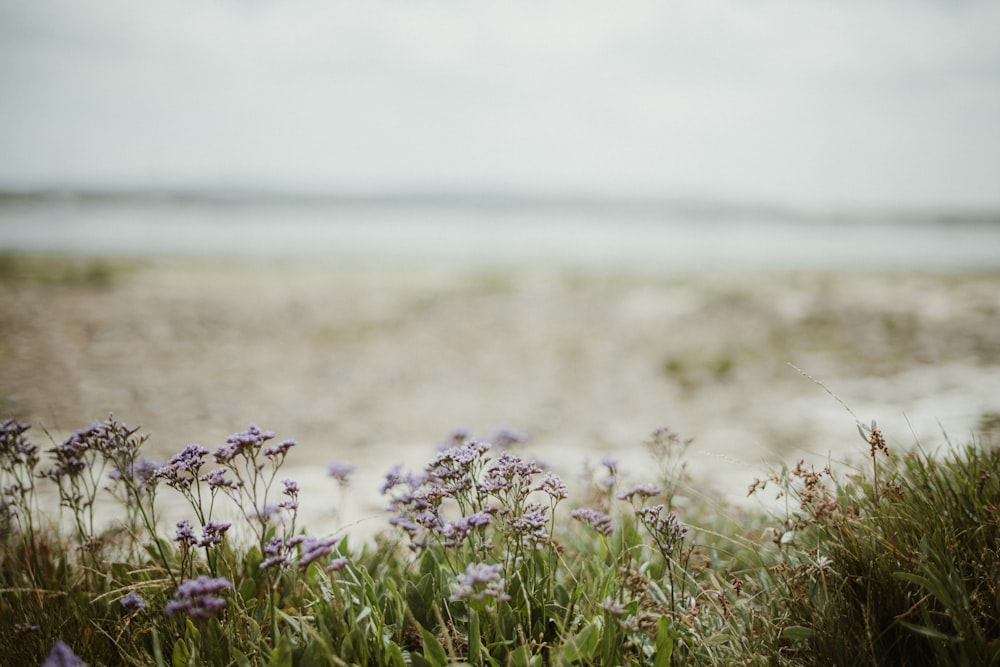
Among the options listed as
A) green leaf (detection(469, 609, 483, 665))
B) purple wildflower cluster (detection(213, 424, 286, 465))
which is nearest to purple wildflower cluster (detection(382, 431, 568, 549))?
green leaf (detection(469, 609, 483, 665))

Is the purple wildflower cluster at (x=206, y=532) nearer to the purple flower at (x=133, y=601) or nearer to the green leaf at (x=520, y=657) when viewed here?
the purple flower at (x=133, y=601)

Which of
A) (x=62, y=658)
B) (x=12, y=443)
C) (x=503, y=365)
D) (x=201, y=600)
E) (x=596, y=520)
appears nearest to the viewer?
(x=62, y=658)

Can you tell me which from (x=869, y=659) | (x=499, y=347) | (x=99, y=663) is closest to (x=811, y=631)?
(x=869, y=659)

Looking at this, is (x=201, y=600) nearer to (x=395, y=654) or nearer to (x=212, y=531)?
(x=212, y=531)

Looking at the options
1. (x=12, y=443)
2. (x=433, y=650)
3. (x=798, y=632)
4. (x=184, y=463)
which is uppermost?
(x=12, y=443)

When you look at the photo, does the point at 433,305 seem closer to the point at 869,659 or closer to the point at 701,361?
the point at 701,361

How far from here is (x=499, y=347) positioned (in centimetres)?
1209

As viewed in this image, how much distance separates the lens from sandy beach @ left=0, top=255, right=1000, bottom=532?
22.6 feet

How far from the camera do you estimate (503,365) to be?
11102 millimetres

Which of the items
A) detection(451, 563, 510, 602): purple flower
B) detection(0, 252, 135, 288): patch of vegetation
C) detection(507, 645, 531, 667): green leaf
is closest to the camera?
detection(451, 563, 510, 602): purple flower

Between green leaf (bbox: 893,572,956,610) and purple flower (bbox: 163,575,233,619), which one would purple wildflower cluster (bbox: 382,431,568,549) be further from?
green leaf (bbox: 893,572,956,610)

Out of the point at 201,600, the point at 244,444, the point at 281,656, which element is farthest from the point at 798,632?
the point at 244,444

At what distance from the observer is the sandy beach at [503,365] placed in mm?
6895

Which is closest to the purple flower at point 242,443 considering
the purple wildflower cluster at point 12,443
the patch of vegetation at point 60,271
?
the purple wildflower cluster at point 12,443
